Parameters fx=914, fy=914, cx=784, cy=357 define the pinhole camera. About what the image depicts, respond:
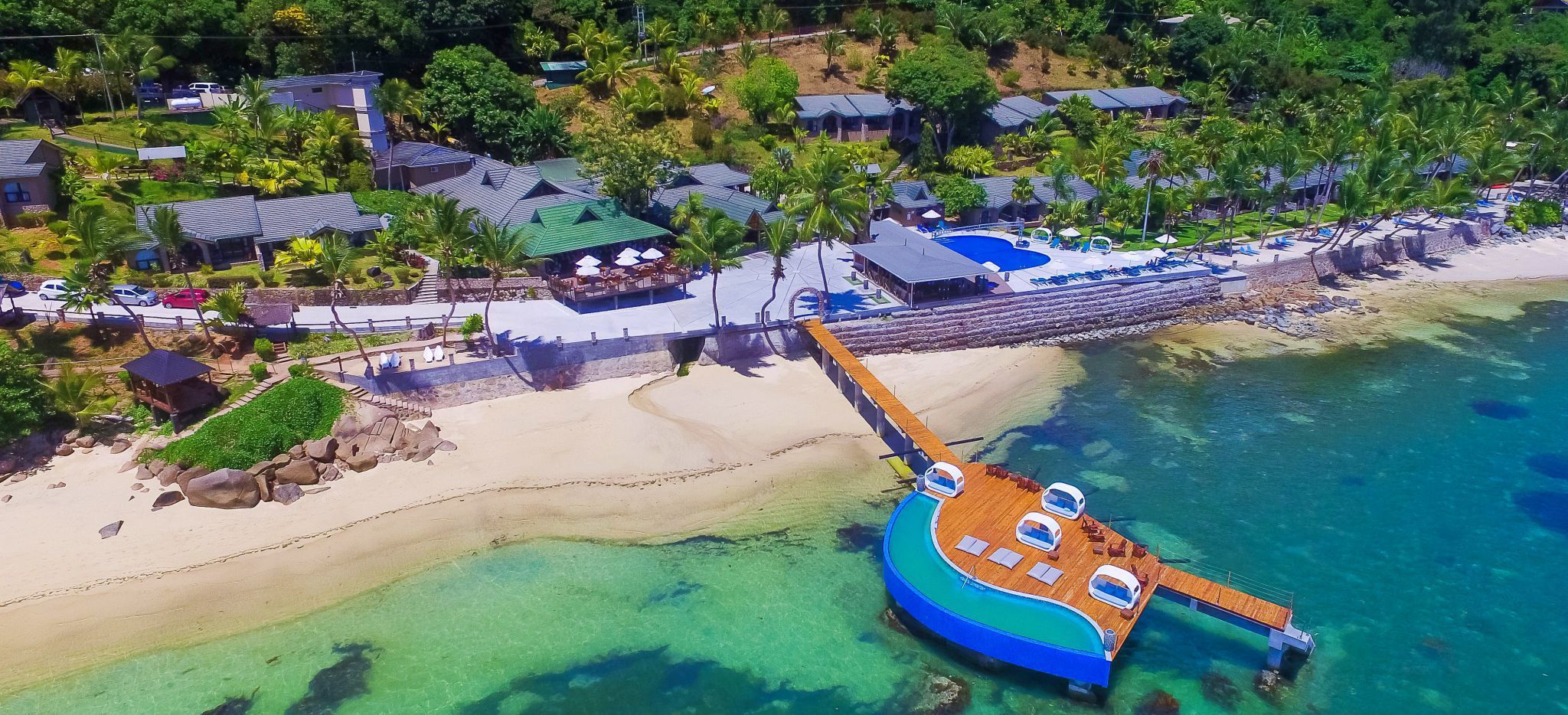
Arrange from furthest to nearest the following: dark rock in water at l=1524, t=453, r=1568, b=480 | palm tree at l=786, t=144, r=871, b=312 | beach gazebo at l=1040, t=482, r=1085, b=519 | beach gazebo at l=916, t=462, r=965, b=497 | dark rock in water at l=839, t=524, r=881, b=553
A: 1. palm tree at l=786, t=144, r=871, b=312
2. dark rock in water at l=1524, t=453, r=1568, b=480
3. dark rock in water at l=839, t=524, r=881, b=553
4. beach gazebo at l=916, t=462, r=965, b=497
5. beach gazebo at l=1040, t=482, r=1085, b=519

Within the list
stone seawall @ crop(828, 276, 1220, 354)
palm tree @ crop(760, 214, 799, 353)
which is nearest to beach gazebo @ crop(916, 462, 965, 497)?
stone seawall @ crop(828, 276, 1220, 354)

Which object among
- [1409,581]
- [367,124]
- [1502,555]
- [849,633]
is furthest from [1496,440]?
[367,124]

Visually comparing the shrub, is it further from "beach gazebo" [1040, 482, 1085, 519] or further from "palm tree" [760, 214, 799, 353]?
"beach gazebo" [1040, 482, 1085, 519]

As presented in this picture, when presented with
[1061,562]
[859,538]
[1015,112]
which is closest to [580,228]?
[859,538]

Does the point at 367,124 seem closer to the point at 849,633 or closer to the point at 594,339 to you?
the point at 594,339

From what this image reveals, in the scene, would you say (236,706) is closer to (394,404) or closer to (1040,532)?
(394,404)

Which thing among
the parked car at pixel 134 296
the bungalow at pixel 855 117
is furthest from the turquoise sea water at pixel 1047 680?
the bungalow at pixel 855 117

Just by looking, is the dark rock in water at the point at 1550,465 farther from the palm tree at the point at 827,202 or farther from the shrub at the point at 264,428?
the shrub at the point at 264,428
